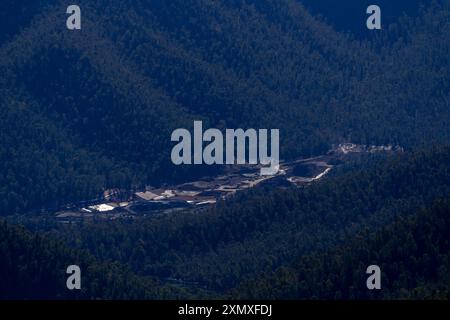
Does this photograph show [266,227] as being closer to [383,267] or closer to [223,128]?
[383,267]

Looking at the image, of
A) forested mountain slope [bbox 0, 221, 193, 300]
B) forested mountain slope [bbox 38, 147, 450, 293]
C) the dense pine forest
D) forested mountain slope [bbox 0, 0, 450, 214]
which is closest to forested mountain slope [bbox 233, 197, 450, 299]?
the dense pine forest

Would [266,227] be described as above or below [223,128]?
below

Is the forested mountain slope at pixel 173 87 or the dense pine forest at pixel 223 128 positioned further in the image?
the forested mountain slope at pixel 173 87

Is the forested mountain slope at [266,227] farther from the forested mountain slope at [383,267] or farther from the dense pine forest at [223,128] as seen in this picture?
the forested mountain slope at [383,267]

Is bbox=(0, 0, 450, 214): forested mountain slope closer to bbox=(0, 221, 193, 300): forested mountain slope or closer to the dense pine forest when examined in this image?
the dense pine forest

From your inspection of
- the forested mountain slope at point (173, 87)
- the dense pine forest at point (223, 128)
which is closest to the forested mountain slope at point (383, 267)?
the dense pine forest at point (223, 128)

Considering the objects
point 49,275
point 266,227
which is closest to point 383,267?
point 49,275

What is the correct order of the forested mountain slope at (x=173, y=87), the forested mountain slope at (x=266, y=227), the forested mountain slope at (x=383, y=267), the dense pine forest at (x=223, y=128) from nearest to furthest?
the forested mountain slope at (x=383, y=267) < the dense pine forest at (x=223, y=128) < the forested mountain slope at (x=266, y=227) < the forested mountain slope at (x=173, y=87)
